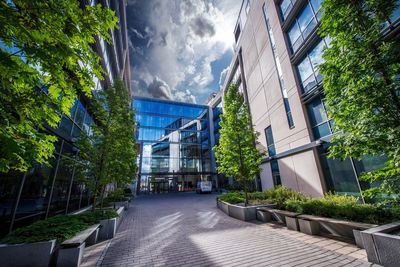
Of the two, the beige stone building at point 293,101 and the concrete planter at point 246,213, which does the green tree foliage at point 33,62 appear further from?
the beige stone building at point 293,101

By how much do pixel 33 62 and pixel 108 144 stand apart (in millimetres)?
7454

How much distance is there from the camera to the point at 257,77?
18.9 meters

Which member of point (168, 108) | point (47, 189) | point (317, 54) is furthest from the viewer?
point (168, 108)

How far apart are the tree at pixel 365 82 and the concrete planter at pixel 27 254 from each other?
7782 millimetres

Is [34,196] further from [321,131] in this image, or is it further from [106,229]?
[321,131]

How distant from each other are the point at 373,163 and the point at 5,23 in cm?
1271

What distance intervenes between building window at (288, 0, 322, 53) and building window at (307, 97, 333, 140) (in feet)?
15.4

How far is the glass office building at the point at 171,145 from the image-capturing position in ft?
117

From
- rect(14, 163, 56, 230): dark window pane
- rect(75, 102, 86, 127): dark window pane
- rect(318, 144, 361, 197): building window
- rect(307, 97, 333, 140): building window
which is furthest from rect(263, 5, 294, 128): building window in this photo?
rect(14, 163, 56, 230): dark window pane

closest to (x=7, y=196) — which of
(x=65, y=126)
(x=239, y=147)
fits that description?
(x=65, y=126)

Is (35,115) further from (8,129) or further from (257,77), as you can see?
(257,77)

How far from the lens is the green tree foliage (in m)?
2.04

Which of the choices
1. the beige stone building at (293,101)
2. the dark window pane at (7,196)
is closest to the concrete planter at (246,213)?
the beige stone building at (293,101)

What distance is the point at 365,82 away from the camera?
4117mm
